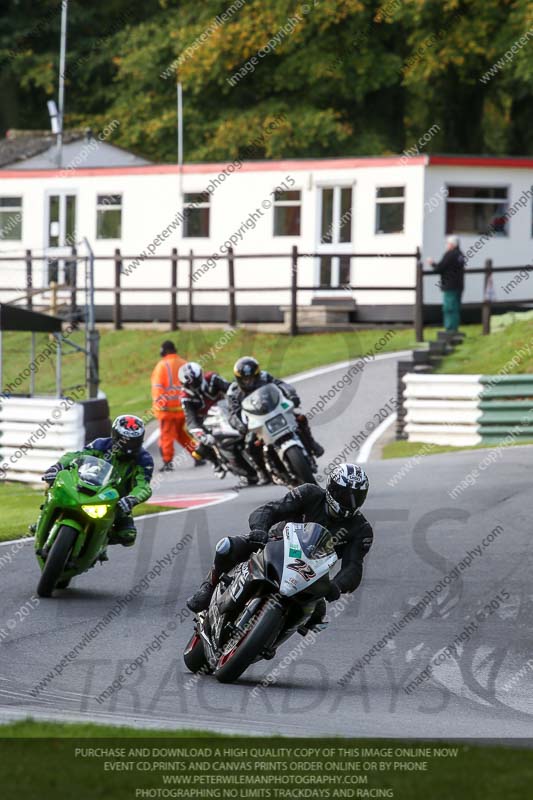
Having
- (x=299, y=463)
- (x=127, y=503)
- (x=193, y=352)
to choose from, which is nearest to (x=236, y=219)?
(x=193, y=352)

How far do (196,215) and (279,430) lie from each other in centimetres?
1919

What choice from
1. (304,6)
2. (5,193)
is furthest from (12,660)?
(304,6)

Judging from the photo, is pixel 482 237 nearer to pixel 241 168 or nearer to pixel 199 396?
pixel 241 168

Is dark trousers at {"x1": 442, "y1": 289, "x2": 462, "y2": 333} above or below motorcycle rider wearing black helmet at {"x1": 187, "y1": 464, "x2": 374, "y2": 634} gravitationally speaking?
above

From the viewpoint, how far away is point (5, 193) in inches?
1444

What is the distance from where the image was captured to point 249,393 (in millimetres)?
16469

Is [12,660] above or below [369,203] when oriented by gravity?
below

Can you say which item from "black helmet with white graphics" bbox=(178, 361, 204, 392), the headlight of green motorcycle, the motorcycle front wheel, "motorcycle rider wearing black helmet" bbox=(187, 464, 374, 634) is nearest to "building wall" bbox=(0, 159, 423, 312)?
"black helmet with white graphics" bbox=(178, 361, 204, 392)

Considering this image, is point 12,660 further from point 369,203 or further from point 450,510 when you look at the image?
point 369,203

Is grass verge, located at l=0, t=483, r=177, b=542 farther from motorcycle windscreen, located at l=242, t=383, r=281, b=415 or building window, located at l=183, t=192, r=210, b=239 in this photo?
building window, located at l=183, t=192, r=210, b=239

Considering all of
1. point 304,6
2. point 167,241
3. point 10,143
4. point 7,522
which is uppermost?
point 304,6

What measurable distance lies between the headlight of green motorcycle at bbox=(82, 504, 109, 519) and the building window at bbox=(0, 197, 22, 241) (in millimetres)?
25744

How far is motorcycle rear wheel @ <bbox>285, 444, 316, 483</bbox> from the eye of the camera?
1577cm

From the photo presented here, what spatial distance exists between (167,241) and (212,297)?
7.32 ft
